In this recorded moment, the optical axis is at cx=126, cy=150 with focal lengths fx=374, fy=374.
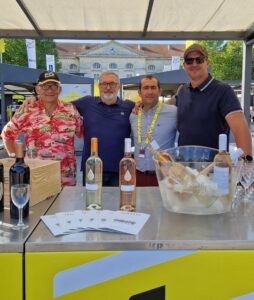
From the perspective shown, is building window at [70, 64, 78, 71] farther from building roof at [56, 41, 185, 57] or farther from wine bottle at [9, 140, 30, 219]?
wine bottle at [9, 140, 30, 219]

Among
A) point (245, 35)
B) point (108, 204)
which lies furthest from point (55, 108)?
point (245, 35)

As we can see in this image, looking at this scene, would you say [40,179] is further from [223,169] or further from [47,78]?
[47,78]

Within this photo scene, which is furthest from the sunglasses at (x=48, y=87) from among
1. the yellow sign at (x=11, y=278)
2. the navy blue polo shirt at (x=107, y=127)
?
the yellow sign at (x=11, y=278)

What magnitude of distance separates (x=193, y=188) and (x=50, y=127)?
1455mm

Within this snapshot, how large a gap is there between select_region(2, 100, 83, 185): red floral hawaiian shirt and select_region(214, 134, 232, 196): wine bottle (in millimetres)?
1372

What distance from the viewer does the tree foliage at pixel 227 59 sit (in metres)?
25.8

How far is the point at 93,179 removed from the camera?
1.58m

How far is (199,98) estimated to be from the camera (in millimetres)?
2547

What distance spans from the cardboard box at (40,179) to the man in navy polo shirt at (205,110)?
42.1 inches

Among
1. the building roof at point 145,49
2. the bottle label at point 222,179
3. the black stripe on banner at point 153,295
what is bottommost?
the black stripe on banner at point 153,295

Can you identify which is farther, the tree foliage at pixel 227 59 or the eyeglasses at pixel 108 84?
the tree foliage at pixel 227 59

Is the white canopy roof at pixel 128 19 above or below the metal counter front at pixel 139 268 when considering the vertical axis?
above

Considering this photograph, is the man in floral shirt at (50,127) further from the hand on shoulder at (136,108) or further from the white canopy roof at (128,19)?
the white canopy roof at (128,19)

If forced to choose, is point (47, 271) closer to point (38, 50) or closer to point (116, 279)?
point (116, 279)
